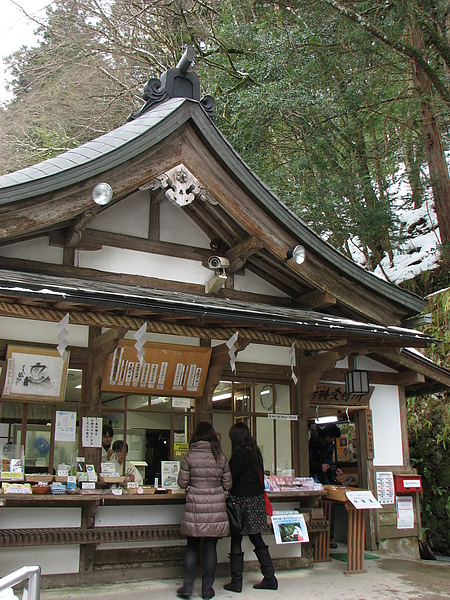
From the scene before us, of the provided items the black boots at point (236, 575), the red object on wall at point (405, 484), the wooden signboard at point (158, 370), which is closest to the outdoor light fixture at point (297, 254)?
the wooden signboard at point (158, 370)

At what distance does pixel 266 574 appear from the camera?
655 centimetres

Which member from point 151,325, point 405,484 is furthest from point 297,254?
point 405,484

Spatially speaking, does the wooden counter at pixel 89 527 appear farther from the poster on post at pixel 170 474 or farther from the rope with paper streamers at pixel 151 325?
the rope with paper streamers at pixel 151 325

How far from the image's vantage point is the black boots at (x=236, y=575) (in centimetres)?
643

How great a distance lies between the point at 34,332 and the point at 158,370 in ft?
5.21

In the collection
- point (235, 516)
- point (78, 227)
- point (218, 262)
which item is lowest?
point (235, 516)

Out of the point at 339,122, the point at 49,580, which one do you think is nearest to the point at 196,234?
the point at 49,580

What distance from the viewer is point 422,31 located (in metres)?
13.4

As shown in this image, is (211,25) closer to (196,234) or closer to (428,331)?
(428,331)

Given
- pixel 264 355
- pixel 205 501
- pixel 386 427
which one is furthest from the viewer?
pixel 386 427

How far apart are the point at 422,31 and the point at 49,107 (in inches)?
522

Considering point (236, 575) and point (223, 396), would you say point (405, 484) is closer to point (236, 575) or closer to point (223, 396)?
point (223, 396)

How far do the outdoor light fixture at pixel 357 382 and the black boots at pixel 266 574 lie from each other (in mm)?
2795

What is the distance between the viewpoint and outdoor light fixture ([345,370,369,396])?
334 inches
